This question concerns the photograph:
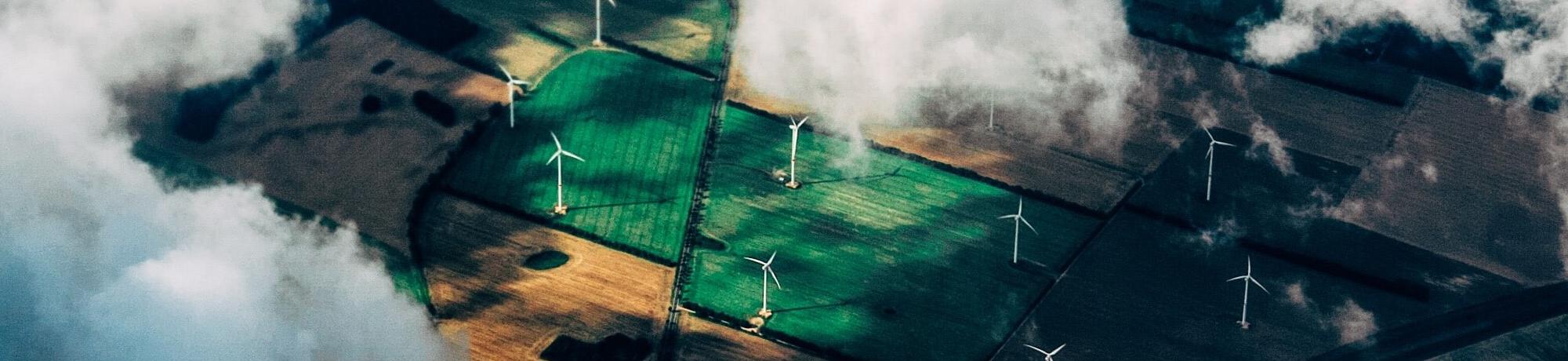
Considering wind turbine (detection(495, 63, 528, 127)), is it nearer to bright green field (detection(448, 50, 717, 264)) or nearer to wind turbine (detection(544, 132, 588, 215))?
bright green field (detection(448, 50, 717, 264))

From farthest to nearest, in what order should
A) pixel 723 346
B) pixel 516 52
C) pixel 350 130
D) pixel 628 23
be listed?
pixel 628 23 → pixel 516 52 → pixel 350 130 → pixel 723 346

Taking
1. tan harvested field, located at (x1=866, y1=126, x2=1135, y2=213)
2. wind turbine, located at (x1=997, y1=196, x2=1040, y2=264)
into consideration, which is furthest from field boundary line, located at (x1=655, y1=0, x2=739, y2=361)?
wind turbine, located at (x1=997, y1=196, x2=1040, y2=264)

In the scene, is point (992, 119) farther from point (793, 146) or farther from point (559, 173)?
point (559, 173)

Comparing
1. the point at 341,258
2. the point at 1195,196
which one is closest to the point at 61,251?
the point at 341,258

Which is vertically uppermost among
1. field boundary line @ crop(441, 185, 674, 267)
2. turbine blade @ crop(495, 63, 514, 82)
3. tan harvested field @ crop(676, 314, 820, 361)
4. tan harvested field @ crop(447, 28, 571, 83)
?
tan harvested field @ crop(447, 28, 571, 83)

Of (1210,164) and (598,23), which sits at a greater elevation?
(598,23)

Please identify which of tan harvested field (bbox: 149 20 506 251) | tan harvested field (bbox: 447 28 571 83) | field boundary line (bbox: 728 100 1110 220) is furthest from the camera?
tan harvested field (bbox: 447 28 571 83)

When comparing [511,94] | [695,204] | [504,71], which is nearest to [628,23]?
[511,94]
